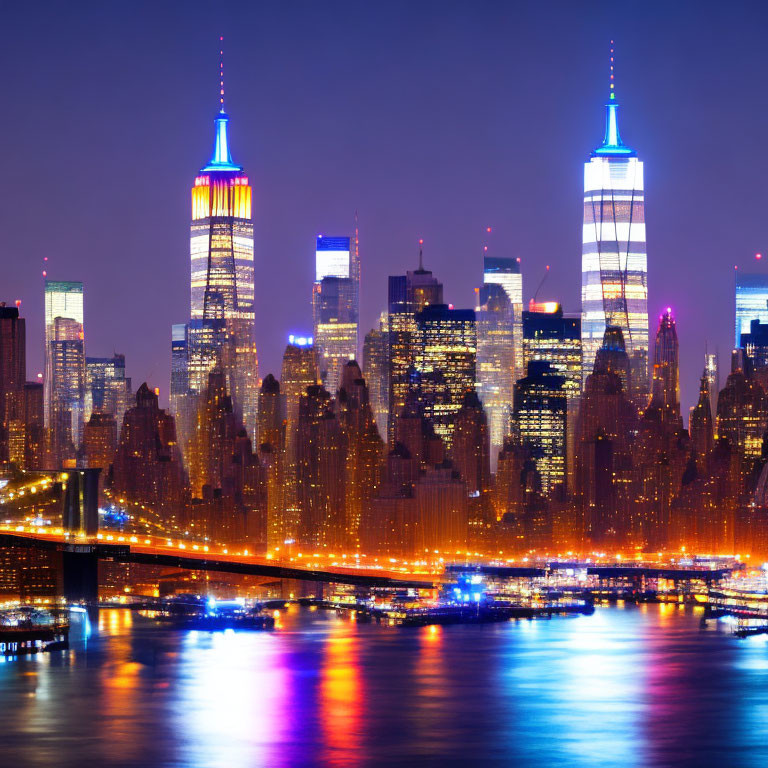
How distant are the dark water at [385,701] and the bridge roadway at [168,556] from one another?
2.66 m

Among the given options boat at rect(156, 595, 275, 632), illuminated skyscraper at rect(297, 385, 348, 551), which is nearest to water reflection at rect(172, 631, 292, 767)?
boat at rect(156, 595, 275, 632)

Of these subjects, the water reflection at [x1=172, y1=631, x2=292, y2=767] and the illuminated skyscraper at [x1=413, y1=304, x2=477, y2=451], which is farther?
the illuminated skyscraper at [x1=413, y1=304, x2=477, y2=451]

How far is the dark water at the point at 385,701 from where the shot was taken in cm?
4653

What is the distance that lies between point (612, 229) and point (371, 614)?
298ft

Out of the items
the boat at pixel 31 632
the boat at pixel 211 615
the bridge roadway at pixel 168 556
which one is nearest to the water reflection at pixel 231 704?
the boat at pixel 31 632

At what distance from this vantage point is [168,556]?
75000mm

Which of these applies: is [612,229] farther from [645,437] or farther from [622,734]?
[622,734]

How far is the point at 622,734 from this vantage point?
161 feet

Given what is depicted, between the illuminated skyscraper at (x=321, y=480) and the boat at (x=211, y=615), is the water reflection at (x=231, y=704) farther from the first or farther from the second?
the illuminated skyscraper at (x=321, y=480)

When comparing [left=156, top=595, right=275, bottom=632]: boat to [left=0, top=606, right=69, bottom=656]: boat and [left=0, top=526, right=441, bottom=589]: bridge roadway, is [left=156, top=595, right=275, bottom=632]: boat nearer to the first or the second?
[left=0, top=526, right=441, bottom=589]: bridge roadway

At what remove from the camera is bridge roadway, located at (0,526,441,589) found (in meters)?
72.8

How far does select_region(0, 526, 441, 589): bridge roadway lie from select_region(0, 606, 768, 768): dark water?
2.66 m

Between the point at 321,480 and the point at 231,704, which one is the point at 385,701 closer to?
the point at 231,704

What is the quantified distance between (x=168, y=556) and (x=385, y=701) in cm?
2247
